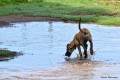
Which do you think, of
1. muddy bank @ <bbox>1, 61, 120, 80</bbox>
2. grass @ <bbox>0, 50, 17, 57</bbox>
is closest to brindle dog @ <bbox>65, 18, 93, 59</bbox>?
muddy bank @ <bbox>1, 61, 120, 80</bbox>

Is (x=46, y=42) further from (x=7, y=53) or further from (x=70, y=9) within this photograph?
(x=70, y=9)

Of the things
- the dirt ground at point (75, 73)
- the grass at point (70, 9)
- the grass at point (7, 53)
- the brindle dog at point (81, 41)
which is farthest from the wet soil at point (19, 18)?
the dirt ground at point (75, 73)

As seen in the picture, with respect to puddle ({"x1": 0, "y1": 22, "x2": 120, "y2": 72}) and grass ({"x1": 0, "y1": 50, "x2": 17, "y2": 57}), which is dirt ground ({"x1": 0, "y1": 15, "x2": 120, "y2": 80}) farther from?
grass ({"x1": 0, "y1": 50, "x2": 17, "y2": 57})

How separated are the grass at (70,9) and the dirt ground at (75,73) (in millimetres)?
11458

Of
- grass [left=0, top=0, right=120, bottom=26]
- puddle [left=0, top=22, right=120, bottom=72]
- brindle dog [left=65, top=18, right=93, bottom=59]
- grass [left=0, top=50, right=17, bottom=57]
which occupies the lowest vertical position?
grass [left=0, top=0, right=120, bottom=26]

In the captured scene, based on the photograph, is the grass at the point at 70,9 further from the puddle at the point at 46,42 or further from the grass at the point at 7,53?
the grass at the point at 7,53

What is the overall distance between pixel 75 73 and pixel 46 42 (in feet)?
21.8

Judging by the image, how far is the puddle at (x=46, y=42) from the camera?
651 inches

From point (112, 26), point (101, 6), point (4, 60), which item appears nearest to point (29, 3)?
point (101, 6)

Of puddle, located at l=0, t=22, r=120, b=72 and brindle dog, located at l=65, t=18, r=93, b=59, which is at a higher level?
brindle dog, located at l=65, t=18, r=93, b=59

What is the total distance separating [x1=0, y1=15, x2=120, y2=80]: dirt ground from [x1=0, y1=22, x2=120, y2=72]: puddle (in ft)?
1.57

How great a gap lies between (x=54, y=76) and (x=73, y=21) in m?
15.0

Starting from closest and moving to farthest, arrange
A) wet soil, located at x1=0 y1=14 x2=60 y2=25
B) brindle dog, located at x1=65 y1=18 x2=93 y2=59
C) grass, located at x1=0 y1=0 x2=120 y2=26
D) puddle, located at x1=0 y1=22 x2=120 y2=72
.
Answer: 1. puddle, located at x1=0 y1=22 x2=120 y2=72
2. brindle dog, located at x1=65 y1=18 x2=93 y2=59
3. wet soil, located at x1=0 y1=14 x2=60 y2=25
4. grass, located at x1=0 y1=0 x2=120 y2=26

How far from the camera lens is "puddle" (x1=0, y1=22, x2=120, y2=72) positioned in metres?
16.5
